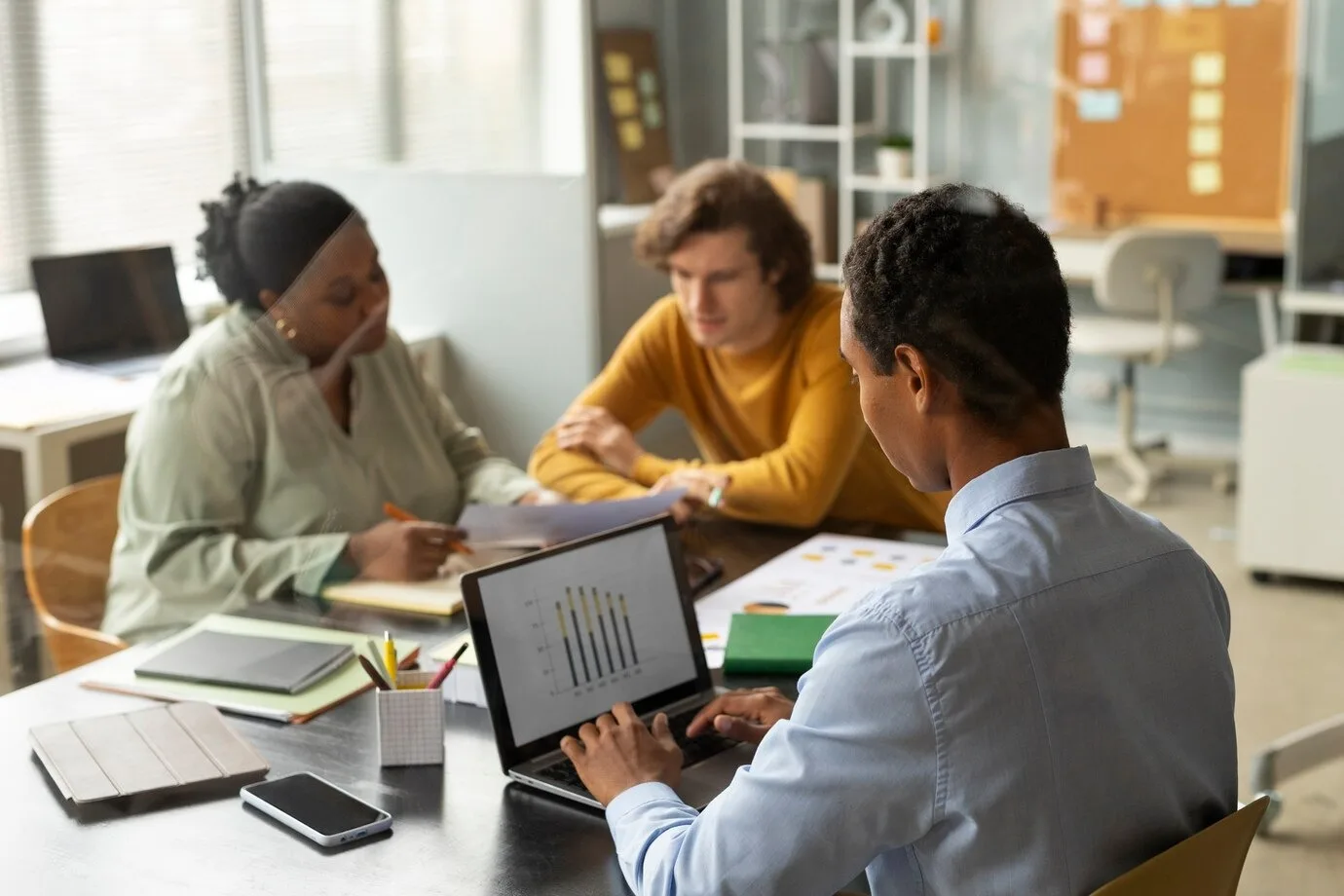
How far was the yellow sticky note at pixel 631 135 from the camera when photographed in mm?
4113

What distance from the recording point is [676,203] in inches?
95.9

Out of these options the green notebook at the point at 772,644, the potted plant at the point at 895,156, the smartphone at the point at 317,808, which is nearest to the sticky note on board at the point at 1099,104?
the potted plant at the point at 895,156

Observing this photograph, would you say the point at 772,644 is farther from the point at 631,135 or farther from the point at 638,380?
the point at 631,135

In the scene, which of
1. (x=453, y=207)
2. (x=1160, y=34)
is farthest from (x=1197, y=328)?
(x=453, y=207)

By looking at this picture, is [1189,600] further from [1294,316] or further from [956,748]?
[1294,316]

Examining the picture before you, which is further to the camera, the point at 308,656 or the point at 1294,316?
the point at 1294,316

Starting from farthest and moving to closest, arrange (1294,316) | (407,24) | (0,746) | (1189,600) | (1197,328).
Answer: (1197,328) < (1294,316) < (407,24) < (0,746) < (1189,600)

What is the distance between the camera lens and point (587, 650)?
145cm

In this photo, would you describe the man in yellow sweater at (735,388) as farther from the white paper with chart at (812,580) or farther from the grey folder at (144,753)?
the grey folder at (144,753)

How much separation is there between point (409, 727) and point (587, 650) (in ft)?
0.58

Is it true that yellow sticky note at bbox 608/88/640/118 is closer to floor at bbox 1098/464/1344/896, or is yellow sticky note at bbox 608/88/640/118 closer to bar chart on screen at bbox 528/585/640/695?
floor at bbox 1098/464/1344/896

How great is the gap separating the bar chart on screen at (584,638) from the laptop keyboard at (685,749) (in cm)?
7

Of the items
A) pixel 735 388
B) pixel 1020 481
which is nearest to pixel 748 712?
pixel 1020 481

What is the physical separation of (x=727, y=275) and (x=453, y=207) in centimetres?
88
